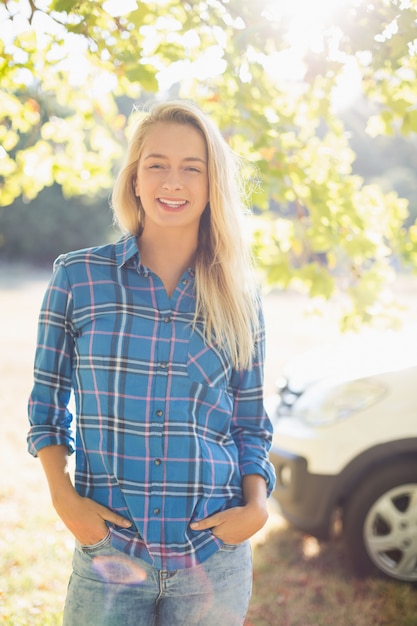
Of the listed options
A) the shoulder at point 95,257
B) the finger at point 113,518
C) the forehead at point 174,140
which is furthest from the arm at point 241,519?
A: the forehead at point 174,140

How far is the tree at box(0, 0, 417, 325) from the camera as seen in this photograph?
2.69 m

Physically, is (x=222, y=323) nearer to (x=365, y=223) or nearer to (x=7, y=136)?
(x=365, y=223)

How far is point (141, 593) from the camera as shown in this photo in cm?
166

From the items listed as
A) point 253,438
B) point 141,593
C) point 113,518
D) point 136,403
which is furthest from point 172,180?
point 141,593

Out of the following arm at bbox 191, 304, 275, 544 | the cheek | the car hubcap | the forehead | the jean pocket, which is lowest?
the car hubcap

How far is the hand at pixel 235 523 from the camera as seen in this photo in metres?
1.73

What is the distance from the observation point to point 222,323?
1.89 m

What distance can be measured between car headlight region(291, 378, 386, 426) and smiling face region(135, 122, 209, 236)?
75.5 inches

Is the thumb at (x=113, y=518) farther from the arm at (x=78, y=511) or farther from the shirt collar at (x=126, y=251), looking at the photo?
the shirt collar at (x=126, y=251)

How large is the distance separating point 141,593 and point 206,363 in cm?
61

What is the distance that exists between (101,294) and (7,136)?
2.76 meters

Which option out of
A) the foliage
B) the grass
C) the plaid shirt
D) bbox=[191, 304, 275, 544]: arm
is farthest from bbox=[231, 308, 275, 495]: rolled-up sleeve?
the foliage

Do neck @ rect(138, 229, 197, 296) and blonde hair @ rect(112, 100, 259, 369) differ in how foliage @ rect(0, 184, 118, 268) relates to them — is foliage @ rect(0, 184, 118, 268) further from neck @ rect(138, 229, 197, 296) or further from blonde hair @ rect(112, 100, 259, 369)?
neck @ rect(138, 229, 197, 296)

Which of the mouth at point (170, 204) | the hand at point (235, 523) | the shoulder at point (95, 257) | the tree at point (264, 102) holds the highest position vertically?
the tree at point (264, 102)
